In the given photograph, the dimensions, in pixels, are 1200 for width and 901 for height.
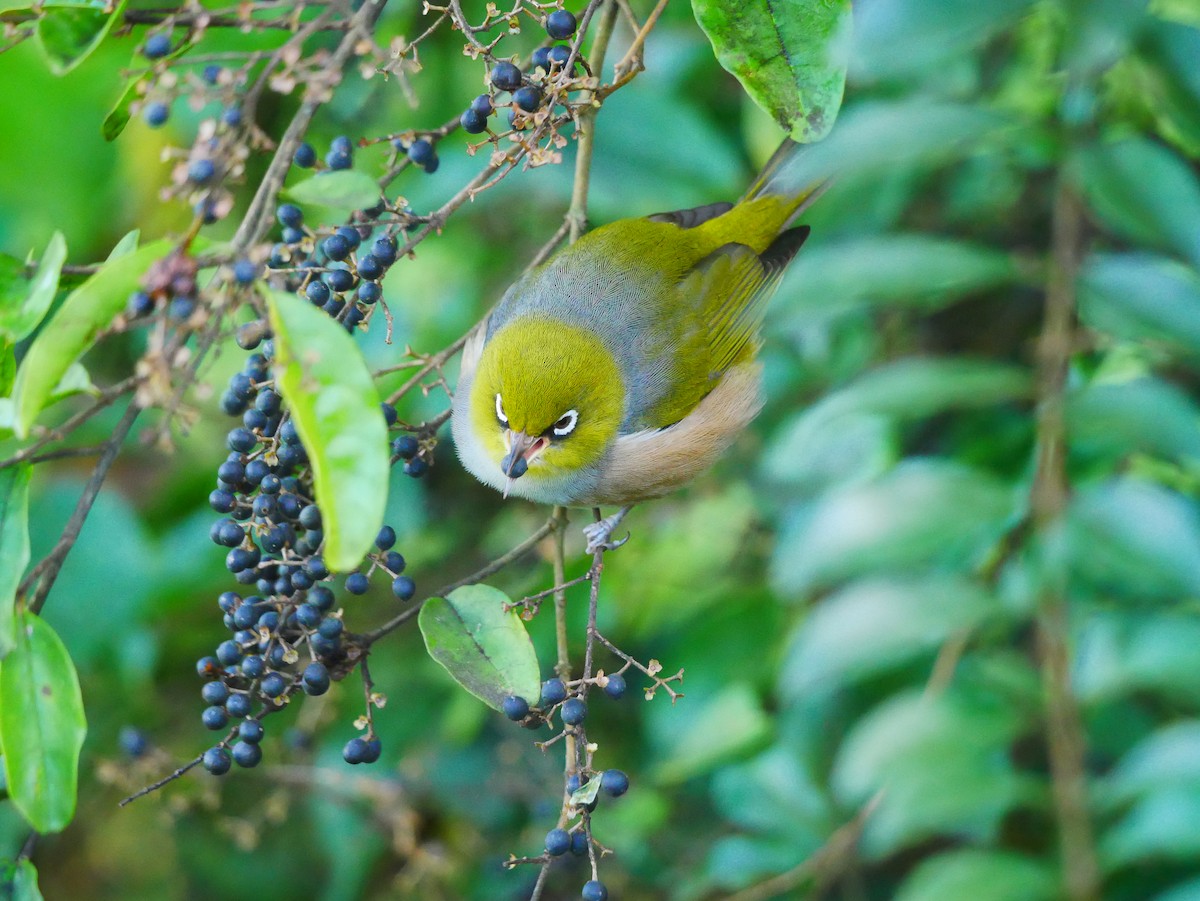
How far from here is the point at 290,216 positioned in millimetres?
2117

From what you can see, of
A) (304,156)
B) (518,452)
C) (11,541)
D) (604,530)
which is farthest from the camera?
(604,530)

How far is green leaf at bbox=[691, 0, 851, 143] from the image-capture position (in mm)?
1965

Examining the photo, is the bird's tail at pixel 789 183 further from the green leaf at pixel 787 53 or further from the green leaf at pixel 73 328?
the green leaf at pixel 73 328

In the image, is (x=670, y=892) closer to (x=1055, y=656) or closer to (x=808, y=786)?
(x=808, y=786)

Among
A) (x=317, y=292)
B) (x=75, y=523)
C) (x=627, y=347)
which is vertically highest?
(x=317, y=292)

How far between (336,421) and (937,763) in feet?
3.79

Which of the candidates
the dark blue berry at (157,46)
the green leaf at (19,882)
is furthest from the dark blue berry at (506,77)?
the green leaf at (19,882)

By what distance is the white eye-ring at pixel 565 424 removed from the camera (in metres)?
3.03

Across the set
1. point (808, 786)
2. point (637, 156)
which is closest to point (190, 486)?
point (637, 156)

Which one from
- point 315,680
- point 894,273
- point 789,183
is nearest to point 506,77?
point 894,273

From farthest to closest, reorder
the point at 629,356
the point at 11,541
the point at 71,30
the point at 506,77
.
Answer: the point at 629,356
the point at 506,77
the point at 71,30
the point at 11,541

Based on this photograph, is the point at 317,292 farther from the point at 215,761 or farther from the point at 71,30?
the point at 215,761

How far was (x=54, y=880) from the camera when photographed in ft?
15.6

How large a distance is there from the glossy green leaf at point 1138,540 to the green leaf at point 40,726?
1655mm
